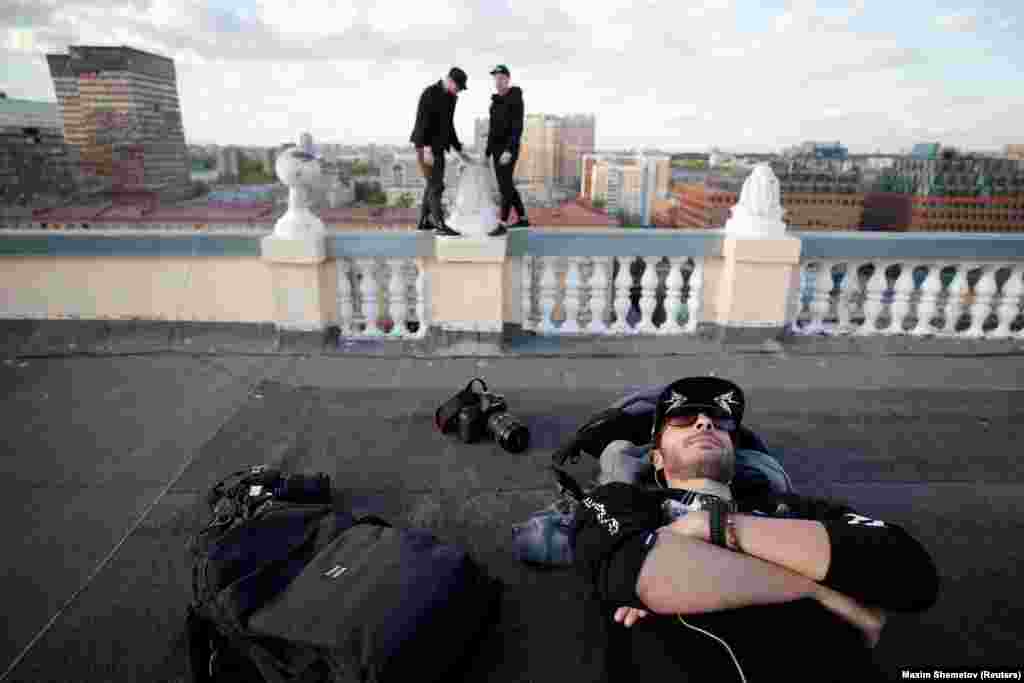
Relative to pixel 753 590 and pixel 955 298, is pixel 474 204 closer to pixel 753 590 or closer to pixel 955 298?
pixel 753 590

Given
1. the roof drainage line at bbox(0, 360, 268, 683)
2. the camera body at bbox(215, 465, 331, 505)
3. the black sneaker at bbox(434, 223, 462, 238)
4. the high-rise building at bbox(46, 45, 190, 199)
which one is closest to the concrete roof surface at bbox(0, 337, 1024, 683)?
the roof drainage line at bbox(0, 360, 268, 683)

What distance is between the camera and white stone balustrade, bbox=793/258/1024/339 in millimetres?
4656

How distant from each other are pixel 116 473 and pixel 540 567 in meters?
2.21

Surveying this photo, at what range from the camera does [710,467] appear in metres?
1.79

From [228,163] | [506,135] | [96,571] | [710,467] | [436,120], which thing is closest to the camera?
[710,467]

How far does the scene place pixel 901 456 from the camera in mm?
3068

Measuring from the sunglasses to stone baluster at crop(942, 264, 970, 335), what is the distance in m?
4.02

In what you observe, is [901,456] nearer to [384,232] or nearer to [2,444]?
[384,232]

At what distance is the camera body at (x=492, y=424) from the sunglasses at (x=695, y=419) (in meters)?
1.33

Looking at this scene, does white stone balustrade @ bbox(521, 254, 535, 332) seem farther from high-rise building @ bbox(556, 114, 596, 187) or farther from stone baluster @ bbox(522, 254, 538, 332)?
high-rise building @ bbox(556, 114, 596, 187)

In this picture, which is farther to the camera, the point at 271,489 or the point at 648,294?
the point at 648,294

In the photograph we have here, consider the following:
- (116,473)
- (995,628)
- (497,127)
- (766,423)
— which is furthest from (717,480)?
(497,127)

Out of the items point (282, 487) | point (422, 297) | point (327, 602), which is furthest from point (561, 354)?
point (327, 602)

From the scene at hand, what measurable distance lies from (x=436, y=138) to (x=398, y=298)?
1.36 meters
